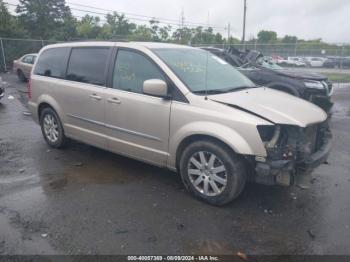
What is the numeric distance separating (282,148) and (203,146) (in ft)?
2.86

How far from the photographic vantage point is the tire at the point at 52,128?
5887mm

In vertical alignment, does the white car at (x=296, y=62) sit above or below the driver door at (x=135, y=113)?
above

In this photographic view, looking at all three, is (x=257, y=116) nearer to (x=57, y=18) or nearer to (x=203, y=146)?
(x=203, y=146)

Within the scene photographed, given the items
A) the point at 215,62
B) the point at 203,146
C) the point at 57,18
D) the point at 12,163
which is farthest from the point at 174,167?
the point at 57,18

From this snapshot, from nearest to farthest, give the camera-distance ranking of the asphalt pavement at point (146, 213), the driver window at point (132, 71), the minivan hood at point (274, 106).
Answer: the asphalt pavement at point (146, 213)
the minivan hood at point (274, 106)
the driver window at point (132, 71)

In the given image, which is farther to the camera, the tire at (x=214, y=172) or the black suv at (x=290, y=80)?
the black suv at (x=290, y=80)

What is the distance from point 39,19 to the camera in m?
32.1

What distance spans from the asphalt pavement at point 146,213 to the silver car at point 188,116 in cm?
35

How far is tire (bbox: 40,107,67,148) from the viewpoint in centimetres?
589

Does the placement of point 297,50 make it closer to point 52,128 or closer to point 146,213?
point 52,128

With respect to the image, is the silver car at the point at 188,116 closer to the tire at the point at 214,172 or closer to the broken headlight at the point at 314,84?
the tire at the point at 214,172

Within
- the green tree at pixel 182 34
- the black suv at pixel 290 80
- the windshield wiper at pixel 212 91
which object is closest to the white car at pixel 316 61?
the green tree at pixel 182 34

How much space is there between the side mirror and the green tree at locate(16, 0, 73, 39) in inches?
1167

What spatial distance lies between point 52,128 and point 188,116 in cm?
307
